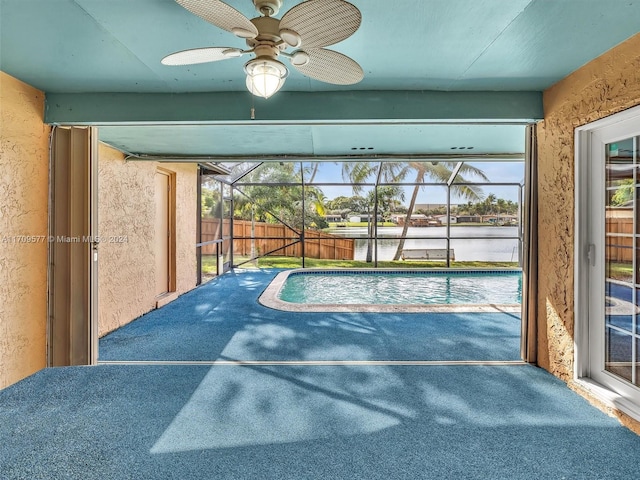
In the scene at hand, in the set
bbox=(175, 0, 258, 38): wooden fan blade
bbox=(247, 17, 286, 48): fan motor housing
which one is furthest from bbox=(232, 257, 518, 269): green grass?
bbox=(175, 0, 258, 38): wooden fan blade

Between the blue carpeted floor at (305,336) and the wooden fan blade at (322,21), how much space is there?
2387mm

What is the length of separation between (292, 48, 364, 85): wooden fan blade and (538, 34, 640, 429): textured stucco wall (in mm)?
1573

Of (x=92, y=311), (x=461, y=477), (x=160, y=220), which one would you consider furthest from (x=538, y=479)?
(x=160, y=220)

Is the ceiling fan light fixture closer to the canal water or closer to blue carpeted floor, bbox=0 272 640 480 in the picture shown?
blue carpeted floor, bbox=0 272 640 480

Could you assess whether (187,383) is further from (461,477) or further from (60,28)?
(60,28)

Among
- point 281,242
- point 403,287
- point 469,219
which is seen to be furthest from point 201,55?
point 469,219

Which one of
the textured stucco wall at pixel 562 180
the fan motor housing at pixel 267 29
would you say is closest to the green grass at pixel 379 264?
the textured stucco wall at pixel 562 180

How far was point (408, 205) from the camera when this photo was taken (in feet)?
34.9

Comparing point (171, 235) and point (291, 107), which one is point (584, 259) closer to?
point (291, 107)

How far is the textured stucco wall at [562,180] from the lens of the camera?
1.99 meters

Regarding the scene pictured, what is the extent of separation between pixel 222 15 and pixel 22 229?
2338 mm

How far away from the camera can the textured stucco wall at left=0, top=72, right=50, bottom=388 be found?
7.66 ft

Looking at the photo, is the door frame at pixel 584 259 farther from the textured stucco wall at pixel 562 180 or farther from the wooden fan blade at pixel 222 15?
the wooden fan blade at pixel 222 15

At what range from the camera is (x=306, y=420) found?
6.44ft
